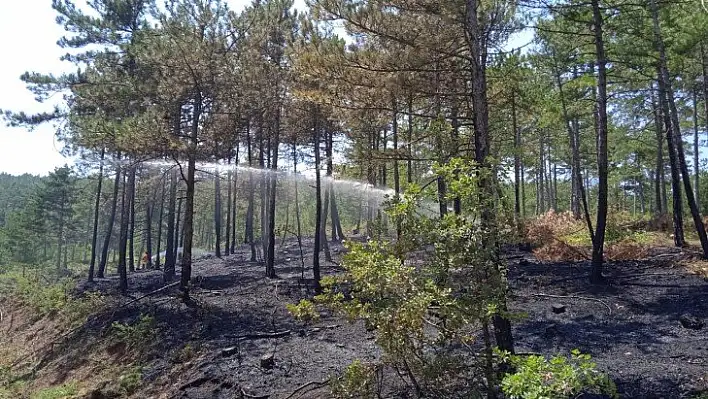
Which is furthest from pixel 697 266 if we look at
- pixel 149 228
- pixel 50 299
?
pixel 149 228

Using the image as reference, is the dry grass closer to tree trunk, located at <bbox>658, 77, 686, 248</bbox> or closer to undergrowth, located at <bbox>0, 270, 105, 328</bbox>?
tree trunk, located at <bbox>658, 77, 686, 248</bbox>

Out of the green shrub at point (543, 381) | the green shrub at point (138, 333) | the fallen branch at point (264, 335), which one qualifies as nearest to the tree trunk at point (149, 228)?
the green shrub at point (138, 333)

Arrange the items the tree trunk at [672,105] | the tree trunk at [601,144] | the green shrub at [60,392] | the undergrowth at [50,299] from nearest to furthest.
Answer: the green shrub at [60,392] → the tree trunk at [601,144] → the tree trunk at [672,105] → the undergrowth at [50,299]

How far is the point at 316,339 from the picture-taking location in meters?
9.73

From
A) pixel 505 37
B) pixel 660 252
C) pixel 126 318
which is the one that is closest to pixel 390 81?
pixel 505 37

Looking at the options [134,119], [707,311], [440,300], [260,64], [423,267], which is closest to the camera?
[440,300]

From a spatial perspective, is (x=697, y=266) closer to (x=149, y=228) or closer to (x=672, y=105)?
(x=672, y=105)

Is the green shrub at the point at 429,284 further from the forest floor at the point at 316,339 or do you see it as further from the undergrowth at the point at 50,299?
the undergrowth at the point at 50,299

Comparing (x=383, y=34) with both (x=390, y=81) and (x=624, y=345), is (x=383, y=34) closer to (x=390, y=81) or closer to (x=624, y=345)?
(x=390, y=81)

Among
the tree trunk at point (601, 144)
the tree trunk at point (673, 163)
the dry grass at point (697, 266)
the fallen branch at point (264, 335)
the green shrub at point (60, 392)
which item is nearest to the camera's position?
the green shrub at point (60, 392)

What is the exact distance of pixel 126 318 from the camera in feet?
42.8

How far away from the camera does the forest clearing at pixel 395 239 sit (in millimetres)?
5039

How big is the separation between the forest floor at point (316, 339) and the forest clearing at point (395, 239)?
0.19 ft

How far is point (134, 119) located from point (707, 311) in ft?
41.9
